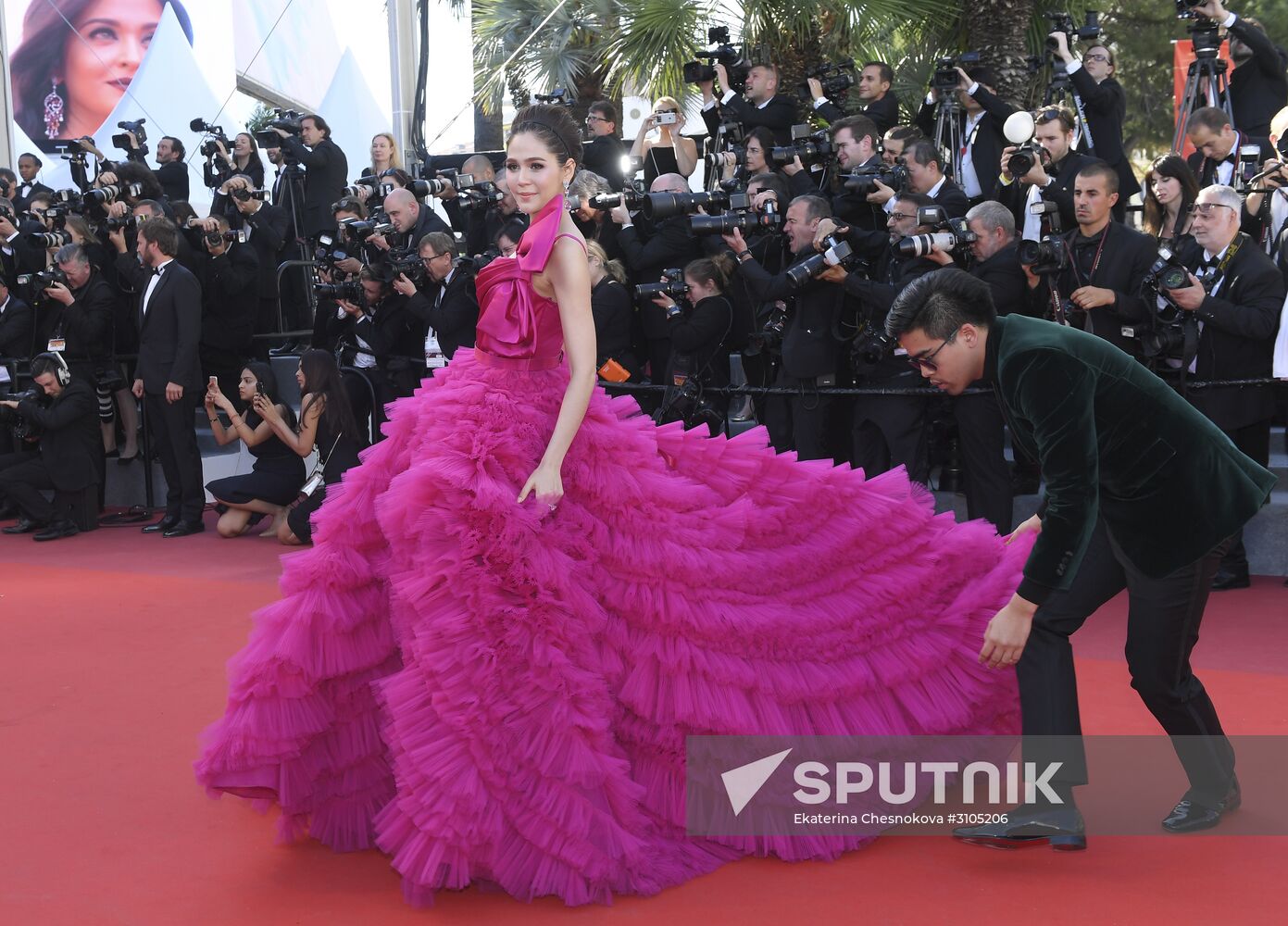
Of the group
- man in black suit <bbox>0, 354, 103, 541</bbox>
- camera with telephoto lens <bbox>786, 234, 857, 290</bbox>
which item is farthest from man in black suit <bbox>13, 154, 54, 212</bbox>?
camera with telephoto lens <bbox>786, 234, 857, 290</bbox>

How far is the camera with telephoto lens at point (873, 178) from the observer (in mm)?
6496

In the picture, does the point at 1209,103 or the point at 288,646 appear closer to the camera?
the point at 288,646

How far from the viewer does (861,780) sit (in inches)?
137

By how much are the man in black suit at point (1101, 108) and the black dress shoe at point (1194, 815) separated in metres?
4.72

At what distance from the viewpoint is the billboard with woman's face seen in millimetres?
13648

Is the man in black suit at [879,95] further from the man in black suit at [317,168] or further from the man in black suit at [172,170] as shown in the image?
the man in black suit at [172,170]

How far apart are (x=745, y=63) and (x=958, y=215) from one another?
2.52 m

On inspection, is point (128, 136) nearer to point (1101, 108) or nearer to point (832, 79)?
point (832, 79)

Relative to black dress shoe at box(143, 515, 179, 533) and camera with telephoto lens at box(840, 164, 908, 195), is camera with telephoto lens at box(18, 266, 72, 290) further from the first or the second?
camera with telephoto lens at box(840, 164, 908, 195)

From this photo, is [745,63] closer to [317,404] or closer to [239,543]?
[317,404]

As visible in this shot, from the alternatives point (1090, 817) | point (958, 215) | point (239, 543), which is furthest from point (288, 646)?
point (239, 543)

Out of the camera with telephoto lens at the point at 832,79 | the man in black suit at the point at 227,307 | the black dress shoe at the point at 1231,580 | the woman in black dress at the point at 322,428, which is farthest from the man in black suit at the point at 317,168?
the black dress shoe at the point at 1231,580

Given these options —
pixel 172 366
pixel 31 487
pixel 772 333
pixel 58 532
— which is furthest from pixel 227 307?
pixel 772 333

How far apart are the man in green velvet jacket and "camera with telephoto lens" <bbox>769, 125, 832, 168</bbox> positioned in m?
4.19
